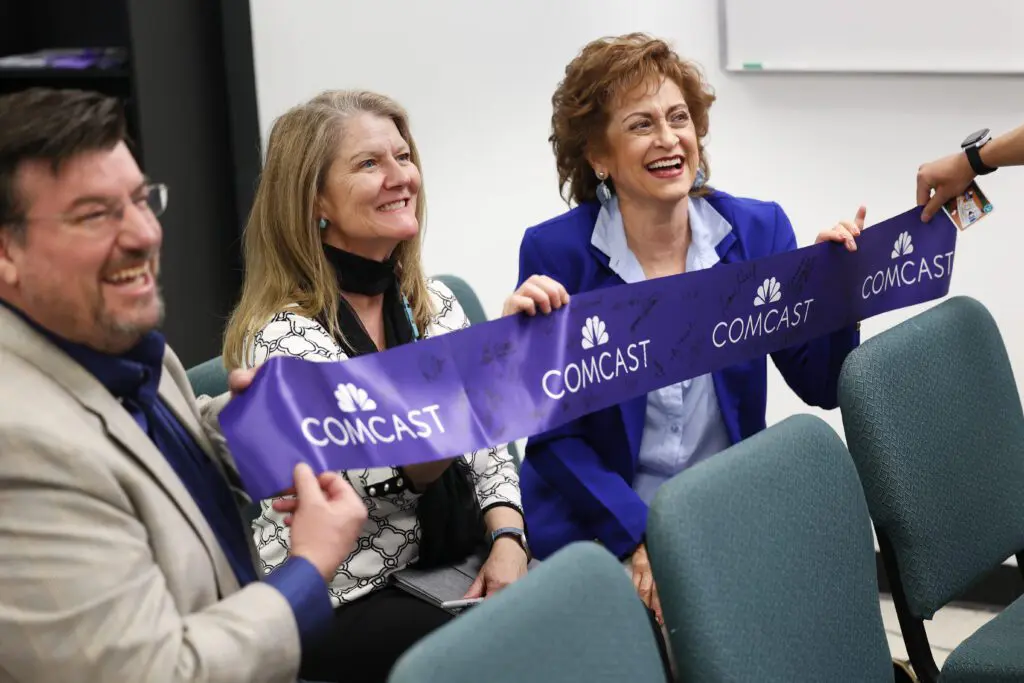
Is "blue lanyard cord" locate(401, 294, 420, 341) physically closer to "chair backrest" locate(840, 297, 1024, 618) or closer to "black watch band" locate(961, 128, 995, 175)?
"chair backrest" locate(840, 297, 1024, 618)

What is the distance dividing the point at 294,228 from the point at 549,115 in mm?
1929

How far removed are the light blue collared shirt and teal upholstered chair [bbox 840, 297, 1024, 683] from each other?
1.43 feet

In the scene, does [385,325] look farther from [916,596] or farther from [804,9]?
[804,9]

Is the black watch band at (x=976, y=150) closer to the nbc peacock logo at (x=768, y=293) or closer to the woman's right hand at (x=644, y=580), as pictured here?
the nbc peacock logo at (x=768, y=293)

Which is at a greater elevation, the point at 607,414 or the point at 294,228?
the point at 294,228

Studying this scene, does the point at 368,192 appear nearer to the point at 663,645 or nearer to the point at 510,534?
the point at 510,534

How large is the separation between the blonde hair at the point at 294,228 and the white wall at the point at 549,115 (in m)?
1.67

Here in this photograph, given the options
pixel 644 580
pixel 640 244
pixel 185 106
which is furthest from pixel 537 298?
pixel 185 106

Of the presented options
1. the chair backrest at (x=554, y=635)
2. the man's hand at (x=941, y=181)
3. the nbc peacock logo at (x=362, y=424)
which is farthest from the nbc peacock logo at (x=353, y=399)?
the man's hand at (x=941, y=181)

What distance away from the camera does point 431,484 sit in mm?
2490

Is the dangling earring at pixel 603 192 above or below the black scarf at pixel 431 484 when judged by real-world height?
above

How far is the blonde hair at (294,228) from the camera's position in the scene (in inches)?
98.8

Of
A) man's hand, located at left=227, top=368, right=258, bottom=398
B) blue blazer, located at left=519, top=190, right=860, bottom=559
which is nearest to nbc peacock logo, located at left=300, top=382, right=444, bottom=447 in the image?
man's hand, located at left=227, top=368, right=258, bottom=398

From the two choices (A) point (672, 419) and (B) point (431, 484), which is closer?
(B) point (431, 484)
